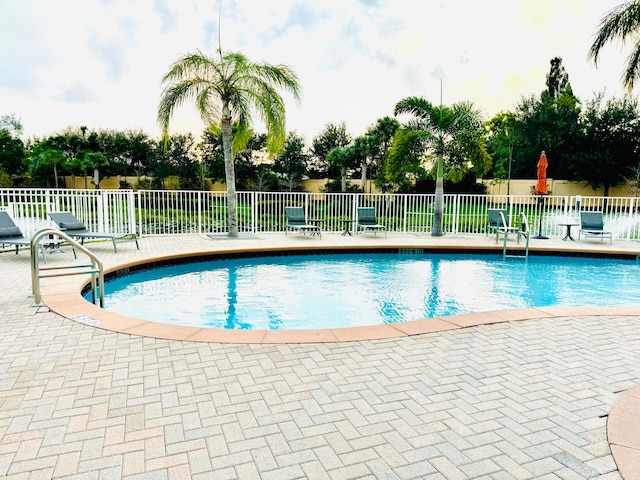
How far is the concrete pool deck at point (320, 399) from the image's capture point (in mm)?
1943

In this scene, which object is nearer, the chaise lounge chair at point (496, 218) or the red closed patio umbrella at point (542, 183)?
the chaise lounge chair at point (496, 218)

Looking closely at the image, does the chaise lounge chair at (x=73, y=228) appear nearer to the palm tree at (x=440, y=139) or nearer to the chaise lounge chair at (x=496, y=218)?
the palm tree at (x=440, y=139)

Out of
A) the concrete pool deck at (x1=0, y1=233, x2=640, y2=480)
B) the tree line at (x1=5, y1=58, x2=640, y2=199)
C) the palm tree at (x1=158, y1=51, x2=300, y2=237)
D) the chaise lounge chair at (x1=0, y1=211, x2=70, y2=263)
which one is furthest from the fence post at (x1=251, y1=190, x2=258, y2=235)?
the tree line at (x1=5, y1=58, x2=640, y2=199)

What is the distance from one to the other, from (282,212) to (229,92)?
13.2 feet

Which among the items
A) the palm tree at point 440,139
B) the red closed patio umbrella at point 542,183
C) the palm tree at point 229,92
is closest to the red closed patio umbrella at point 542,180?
the red closed patio umbrella at point 542,183

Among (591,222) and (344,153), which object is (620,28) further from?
(344,153)

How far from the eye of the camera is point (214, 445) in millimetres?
2059

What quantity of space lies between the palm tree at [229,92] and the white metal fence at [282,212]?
152 cm

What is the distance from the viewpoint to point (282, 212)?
43.4 ft

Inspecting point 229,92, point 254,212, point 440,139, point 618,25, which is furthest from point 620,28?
point 254,212

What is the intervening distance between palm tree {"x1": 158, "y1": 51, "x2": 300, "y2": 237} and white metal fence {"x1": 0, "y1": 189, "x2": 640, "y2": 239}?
1.52 m

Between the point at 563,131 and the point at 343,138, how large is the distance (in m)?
15.7

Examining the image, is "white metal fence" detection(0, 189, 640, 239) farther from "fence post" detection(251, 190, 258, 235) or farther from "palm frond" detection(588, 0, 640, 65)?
"palm frond" detection(588, 0, 640, 65)

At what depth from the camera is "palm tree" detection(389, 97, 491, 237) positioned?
39.6ft
